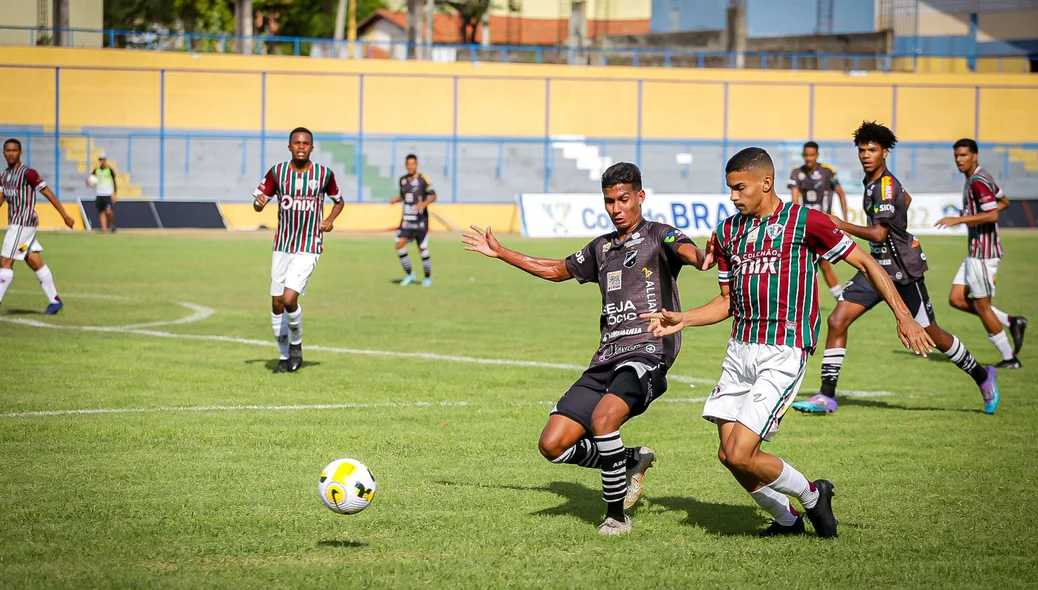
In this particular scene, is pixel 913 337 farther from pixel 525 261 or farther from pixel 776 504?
pixel 525 261

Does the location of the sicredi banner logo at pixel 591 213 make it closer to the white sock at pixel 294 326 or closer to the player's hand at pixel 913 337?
the white sock at pixel 294 326

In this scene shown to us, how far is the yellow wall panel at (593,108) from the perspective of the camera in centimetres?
4519

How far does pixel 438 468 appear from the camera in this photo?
7594 mm

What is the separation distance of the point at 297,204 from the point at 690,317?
22.3ft

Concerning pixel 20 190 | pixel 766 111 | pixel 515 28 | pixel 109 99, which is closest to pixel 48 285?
pixel 20 190

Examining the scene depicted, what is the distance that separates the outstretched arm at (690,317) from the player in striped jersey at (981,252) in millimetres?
5956

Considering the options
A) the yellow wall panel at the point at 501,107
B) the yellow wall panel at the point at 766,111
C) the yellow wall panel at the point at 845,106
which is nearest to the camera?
the yellow wall panel at the point at 501,107

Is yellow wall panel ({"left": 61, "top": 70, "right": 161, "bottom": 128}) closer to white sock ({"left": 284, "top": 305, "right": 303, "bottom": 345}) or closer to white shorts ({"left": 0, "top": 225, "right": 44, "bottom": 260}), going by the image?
white shorts ({"left": 0, "top": 225, "right": 44, "bottom": 260})

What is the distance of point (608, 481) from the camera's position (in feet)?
20.3

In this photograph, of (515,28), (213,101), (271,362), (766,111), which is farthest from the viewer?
(515,28)

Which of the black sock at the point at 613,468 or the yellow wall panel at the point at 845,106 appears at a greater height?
the yellow wall panel at the point at 845,106

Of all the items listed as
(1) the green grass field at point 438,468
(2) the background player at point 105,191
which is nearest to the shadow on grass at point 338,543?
(1) the green grass field at point 438,468

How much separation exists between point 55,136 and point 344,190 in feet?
33.0

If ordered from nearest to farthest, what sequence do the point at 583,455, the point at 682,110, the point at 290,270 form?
the point at 583,455 → the point at 290,270 → the point at 682,110
